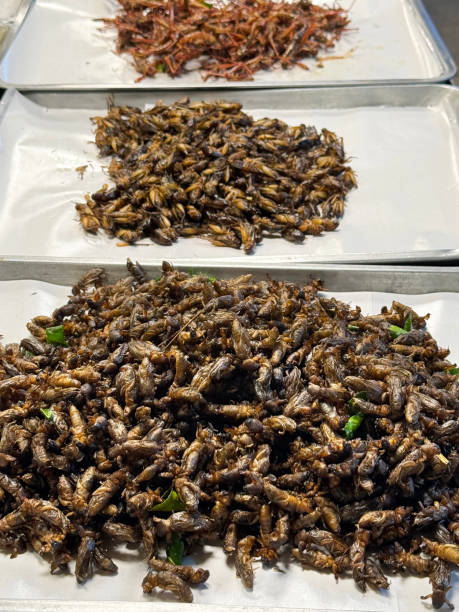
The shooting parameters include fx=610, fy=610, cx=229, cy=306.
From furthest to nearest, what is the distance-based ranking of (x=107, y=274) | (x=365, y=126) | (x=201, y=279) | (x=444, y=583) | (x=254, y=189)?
(x=365, y=126) → (x=254, y=189) → (x=107, y=274) → (x=201, y=279) → (x=444, y=583)

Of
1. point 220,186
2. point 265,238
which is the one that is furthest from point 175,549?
point 220,186

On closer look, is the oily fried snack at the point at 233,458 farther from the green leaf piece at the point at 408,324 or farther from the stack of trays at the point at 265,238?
the green leaf piece at the point at 408,324

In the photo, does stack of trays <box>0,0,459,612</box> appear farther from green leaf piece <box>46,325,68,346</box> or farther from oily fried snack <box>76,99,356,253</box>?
green leaf piece <box>46,325,68,346</box>

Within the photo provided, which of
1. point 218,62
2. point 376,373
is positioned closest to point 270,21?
point 218,62

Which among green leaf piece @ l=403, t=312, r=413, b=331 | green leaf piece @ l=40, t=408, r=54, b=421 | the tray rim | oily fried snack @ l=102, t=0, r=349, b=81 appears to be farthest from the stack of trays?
green leaf piece @ l=40, t=408, r=54, b=421

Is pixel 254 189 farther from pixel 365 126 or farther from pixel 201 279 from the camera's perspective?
pixel 365 126

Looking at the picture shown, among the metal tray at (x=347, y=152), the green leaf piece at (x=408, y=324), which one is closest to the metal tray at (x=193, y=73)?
the metal tray at (x=347, y=152)

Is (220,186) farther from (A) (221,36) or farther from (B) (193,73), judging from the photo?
(A) (221,36)

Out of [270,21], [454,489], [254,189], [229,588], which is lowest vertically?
Answer: [229,588]
